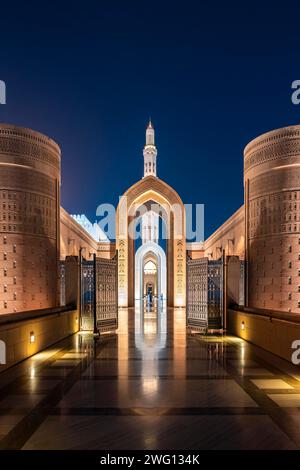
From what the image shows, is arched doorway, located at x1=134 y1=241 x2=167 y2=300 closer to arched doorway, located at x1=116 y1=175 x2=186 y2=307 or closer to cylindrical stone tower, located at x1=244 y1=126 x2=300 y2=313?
arched doorway, located at x1=116 y1=175 x2=186 y2=307

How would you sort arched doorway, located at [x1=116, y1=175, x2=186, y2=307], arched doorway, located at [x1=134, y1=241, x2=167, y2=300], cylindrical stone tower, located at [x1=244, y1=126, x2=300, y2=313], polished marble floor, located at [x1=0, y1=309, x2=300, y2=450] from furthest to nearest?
arched doorway, located at [x1=134, y1=241, x2=167, y2=300], arched doorway, located at [x1=116, y1=175, x2=186, y2=307], cylindrical stone tower, located at [x1=244, y1=126, x2=300, y2=313], polished marble floor, located at [x1=0, y1=309, x2=300, y2=450]

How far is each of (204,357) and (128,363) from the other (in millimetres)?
1283

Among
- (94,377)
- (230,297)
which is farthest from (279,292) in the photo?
(94,377)

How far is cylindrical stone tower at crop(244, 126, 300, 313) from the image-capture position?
39.0 ft

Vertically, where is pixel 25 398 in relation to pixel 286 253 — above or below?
below

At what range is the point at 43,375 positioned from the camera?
16.5ft

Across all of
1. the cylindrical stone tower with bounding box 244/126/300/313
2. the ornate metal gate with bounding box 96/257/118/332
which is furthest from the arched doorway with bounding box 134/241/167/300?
the ornate metal gate with bounding box 96/257/118/332

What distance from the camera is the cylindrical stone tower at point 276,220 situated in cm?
1188

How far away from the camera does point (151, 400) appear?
3953 millimetres

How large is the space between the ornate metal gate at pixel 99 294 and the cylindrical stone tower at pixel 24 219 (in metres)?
3.52

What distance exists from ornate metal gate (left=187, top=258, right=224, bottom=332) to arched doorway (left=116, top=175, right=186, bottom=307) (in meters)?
10.2

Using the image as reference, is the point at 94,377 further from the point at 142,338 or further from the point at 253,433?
the point at 142,338

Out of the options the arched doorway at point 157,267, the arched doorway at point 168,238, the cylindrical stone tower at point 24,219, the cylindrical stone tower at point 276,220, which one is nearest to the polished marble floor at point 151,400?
the cylindrical stone tower at point 276,220
